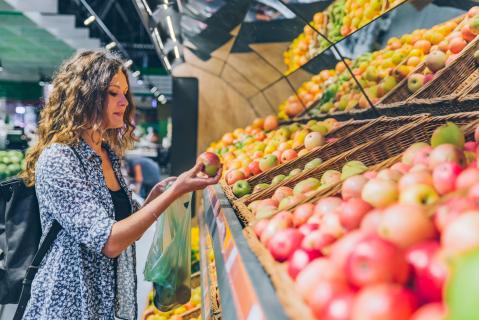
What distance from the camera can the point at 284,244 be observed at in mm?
1270

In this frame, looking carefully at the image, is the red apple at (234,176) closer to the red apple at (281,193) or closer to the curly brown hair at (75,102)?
the red apple at (281,193)

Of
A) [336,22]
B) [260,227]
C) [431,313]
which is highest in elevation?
[336,22]

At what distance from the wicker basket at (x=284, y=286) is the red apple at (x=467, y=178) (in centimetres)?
46

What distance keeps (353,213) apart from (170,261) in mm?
1444

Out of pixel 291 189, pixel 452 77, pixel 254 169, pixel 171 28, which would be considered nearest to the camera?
pixel 291 189

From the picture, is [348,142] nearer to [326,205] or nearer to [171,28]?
[326,205]

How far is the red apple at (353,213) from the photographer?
1.18 meters

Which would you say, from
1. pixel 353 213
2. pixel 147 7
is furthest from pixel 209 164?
pixel 147 7

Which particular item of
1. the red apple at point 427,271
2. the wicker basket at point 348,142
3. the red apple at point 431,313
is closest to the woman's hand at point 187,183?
the wicker basket at point 348,142

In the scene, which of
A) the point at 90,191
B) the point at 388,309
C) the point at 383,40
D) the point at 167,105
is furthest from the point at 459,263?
the point at 167,105

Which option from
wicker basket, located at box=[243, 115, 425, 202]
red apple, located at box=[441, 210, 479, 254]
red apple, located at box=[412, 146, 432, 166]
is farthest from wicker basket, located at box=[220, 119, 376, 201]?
red apple, located at box=[441, 210, 479, 254]

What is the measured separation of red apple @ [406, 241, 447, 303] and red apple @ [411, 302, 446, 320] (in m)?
Answer: 0.06

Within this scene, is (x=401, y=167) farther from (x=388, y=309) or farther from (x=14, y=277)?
(x=14, y=277)

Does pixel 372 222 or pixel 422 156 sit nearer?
pixel 372 222
